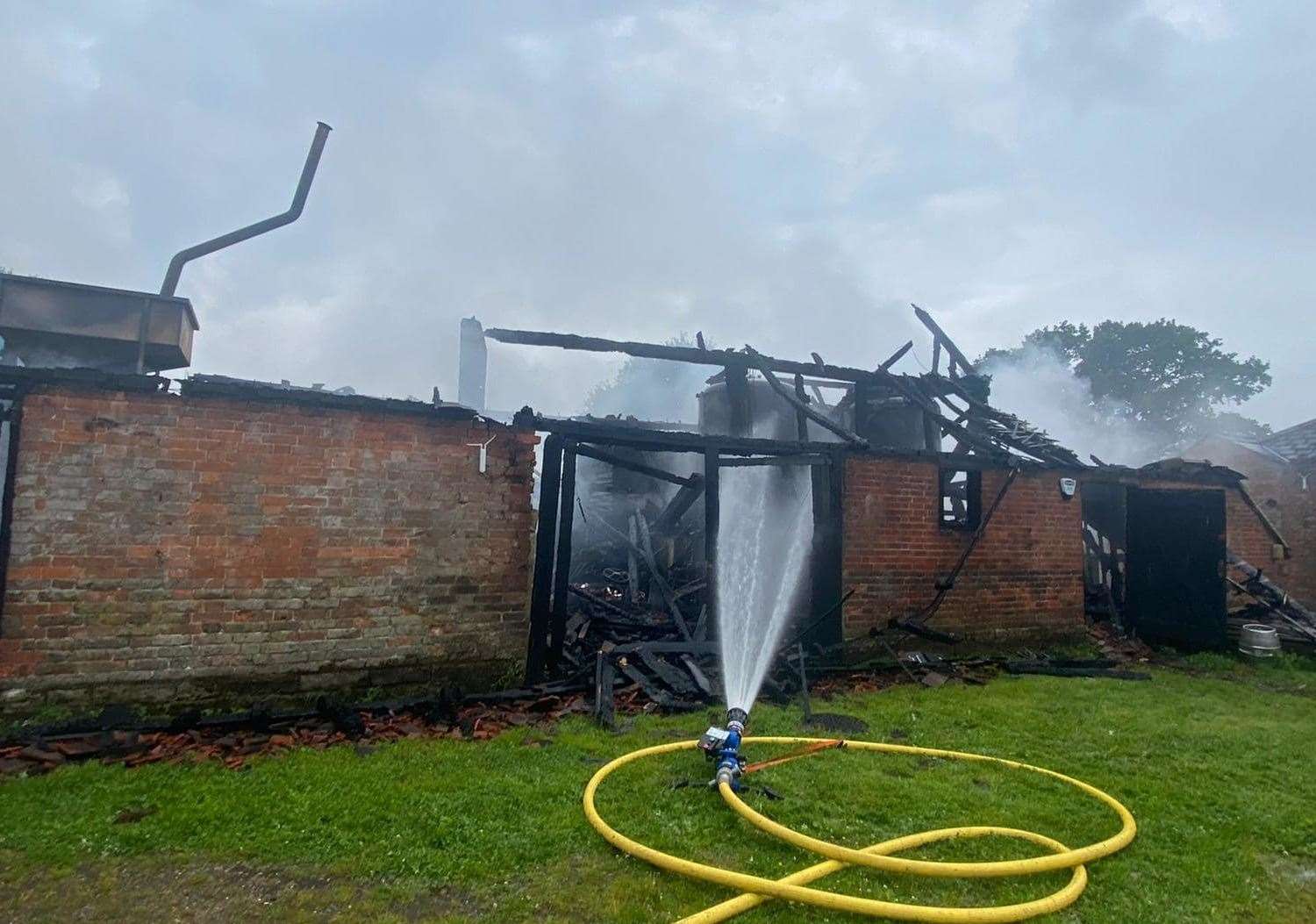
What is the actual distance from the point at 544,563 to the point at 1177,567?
9926 millimetres

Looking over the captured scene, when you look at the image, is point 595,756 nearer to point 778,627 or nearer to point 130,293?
point 778,627

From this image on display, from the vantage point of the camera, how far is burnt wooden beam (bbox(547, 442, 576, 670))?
7.07 meters

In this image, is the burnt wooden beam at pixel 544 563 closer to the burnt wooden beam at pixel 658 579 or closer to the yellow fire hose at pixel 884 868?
the burnt wooden beam at pixel 658 579

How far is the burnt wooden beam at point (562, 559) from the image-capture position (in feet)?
23.2

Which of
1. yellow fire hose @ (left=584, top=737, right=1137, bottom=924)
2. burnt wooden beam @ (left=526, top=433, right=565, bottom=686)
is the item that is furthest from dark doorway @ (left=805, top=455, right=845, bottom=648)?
yellow fire hose @ (left=584, top=737, right=1137, bottom=924)

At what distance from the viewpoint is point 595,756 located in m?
5.01

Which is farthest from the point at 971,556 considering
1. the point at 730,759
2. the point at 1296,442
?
the point at 1296,442

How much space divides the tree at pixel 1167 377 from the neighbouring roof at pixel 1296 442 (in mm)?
21383

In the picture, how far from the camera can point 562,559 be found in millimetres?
7270

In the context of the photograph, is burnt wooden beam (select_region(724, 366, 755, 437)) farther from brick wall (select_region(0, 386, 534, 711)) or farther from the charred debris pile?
brick wall (select_region(0, 386, 534, 711))

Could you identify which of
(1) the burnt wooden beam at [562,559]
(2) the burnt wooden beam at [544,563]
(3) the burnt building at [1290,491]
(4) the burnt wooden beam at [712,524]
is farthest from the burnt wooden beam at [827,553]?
(3) the burnt building at [1290,491]

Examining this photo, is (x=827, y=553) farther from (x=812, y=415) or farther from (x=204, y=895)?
(x=204, y=895)

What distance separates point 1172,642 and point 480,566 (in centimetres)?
1054

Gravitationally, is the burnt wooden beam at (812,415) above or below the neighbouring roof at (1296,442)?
below
